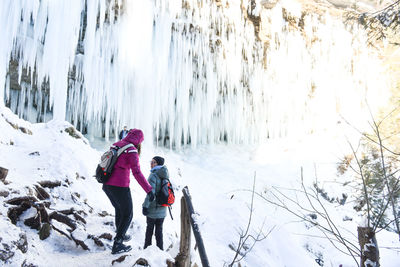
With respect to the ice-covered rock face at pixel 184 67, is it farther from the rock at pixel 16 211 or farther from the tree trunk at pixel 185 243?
the tree trunk at pixel 185 243

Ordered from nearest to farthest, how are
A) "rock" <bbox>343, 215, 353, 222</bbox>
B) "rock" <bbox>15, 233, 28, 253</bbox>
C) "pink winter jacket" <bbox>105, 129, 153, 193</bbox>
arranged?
"rock" <bbox>15, 233, 28, 253</bbox> < "pink winter jacket" <bbox>105, 129, 153, 193</bbox> < "rock" <bbox>343, 215, 353, 222</bbox>

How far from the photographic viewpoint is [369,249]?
2094mm

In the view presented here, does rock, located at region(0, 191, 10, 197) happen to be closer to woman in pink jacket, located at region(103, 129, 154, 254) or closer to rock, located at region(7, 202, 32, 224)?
rock, located at region(7, 202, 32, 224)

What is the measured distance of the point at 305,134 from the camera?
17.1 m

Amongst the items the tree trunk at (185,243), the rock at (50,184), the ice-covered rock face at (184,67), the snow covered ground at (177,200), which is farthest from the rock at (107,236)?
the ice-covered rock face at (184,67)

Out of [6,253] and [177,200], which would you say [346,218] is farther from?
[6,253]

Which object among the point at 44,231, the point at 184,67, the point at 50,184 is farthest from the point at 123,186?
the point at 184,67

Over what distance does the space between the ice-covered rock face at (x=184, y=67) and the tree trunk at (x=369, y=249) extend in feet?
25.1

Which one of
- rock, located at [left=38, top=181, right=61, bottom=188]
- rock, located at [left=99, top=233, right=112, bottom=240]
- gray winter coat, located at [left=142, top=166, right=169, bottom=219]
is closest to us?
gray winter coat, located at [left=142, top=166, right=169, bottom=219]

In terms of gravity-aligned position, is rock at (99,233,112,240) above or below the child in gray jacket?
below

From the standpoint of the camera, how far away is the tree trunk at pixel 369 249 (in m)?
2.07

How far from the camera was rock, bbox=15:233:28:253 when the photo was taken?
2.65m

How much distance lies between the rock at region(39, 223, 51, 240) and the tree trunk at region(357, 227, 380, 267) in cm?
309

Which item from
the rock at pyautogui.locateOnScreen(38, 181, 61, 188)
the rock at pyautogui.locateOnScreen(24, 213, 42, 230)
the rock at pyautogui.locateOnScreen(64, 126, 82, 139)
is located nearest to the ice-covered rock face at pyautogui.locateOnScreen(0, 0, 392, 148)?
the rock at pyautogui.locateOnScreen(64, 126, 82, 139)
